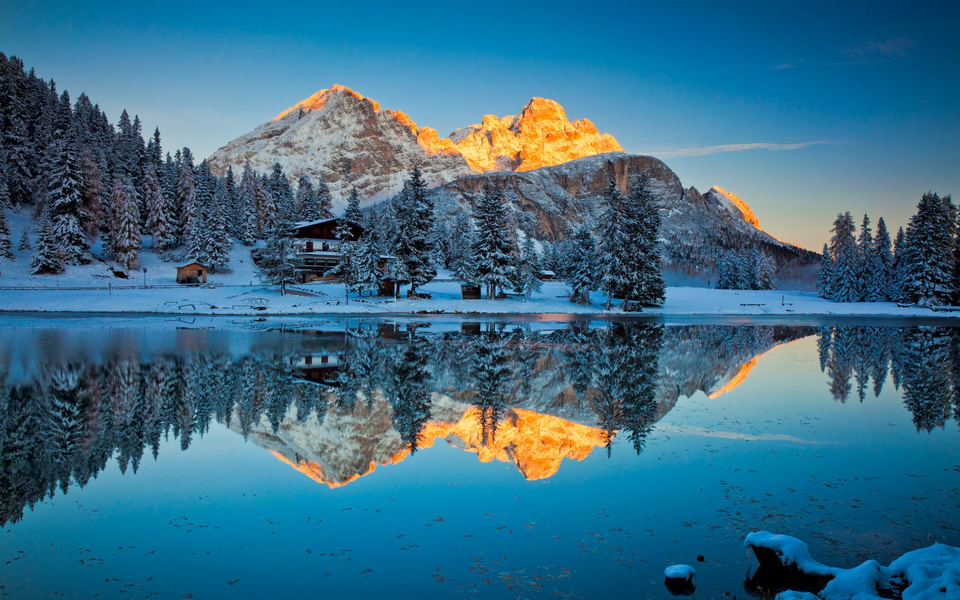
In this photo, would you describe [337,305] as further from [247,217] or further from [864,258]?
[864,258]

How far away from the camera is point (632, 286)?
56469mm

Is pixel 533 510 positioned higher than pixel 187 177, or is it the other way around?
pixel 187 177

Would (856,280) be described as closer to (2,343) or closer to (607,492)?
(607,492)

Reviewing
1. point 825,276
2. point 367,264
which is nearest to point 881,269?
point 825,276

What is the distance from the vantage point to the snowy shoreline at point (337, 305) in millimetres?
47209

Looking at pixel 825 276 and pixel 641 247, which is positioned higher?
pixel 641 247

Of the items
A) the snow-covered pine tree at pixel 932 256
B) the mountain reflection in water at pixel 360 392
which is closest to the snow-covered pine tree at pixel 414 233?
the mountain reflection in water at pixel 360 392

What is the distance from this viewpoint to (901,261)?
2972 inches

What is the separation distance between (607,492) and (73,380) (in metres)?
17.0

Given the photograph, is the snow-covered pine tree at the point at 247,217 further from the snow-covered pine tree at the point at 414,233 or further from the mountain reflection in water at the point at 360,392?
the mountain reflection in water at the point at 360,392

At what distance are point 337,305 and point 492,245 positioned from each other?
1730 cm

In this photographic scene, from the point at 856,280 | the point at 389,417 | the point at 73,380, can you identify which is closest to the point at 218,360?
the point at 73,380

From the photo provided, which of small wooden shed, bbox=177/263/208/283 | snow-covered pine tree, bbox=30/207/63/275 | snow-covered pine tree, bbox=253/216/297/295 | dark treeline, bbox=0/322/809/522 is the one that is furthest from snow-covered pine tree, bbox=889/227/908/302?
snow-covered pine tree, bbox=30/207/63/275

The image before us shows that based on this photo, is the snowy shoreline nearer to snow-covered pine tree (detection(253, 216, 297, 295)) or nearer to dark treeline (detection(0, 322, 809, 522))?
snow-covered pine tree (detection(253, 216, 297, 295))
